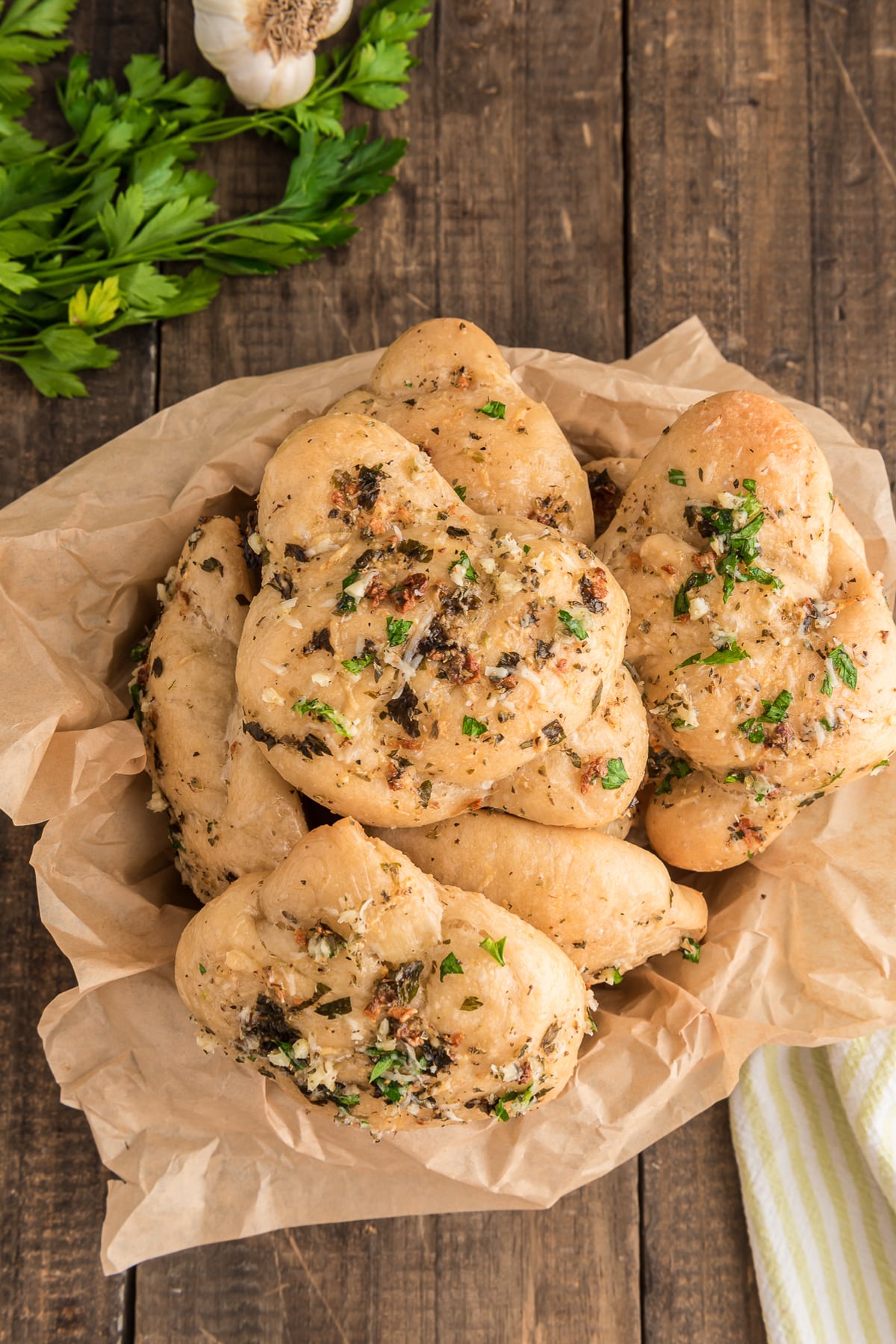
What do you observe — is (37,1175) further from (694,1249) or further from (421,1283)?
(694,1249)

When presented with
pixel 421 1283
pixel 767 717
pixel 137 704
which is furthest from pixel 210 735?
pixel 421 1283

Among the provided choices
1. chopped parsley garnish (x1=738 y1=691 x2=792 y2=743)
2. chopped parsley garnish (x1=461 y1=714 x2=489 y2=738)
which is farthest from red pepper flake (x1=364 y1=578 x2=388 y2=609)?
chopped parsley garnish (x1=738 y1=691 x2=792 y2=743)

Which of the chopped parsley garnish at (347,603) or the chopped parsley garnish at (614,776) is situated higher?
the chopped parsley garnish at (347,603)

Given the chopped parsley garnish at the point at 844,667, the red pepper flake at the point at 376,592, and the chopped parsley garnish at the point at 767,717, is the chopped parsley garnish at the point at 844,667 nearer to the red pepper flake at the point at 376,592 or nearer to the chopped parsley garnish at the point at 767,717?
the chopped parsley garnish at the point at 767,717

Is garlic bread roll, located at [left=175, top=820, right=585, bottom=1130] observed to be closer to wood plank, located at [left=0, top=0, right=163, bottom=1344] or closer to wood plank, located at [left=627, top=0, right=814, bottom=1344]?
wood plank, located at [left=0, top=0, right=163, bottom=1344]

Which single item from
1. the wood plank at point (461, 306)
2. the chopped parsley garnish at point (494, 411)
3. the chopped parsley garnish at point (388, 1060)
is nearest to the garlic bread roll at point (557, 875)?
the chopped parsley garnish at point (388, 1060)

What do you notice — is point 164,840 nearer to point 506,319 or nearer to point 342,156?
point 506,319
